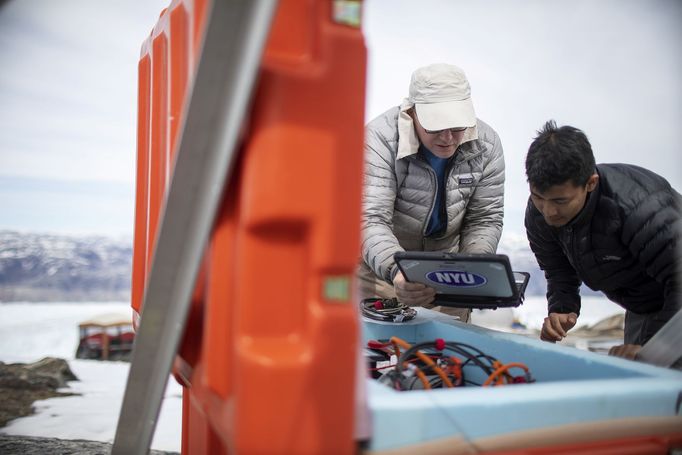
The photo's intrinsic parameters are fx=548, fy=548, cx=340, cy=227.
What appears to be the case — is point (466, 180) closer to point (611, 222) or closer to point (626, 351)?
point (611, 222)

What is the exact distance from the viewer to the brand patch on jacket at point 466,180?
6.35 feet

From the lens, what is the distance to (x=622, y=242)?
1.52 metres

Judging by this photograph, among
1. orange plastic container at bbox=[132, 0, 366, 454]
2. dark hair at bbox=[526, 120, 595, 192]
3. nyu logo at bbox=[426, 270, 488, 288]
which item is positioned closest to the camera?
orange plastic container at bbox=[132, 0, 366, 454]

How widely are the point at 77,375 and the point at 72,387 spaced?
0.26 meters

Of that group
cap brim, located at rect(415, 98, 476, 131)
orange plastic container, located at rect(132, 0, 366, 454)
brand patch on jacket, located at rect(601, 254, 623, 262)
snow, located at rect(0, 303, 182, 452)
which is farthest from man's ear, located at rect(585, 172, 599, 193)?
snow, located at rect(0, 303, 182, 452)

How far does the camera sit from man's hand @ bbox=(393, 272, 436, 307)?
1512 millimetres

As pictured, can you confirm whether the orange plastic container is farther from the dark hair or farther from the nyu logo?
the dark hair

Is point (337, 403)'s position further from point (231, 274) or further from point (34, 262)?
point (34, 262)

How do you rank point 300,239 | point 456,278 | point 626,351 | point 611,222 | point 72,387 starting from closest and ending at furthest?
point 300,239 < point 626,351 < point 456,278 < point 611,222 < point 72,387

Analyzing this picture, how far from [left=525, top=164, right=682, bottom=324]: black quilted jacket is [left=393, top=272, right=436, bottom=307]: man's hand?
Result: 0.47 meters

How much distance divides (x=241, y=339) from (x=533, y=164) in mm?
1138

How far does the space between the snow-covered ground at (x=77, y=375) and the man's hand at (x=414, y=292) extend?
51.1 inches

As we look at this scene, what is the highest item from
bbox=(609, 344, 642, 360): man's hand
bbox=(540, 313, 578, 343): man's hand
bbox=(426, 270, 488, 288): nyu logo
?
bbox=(426, 270, 488, 288): nyu logo

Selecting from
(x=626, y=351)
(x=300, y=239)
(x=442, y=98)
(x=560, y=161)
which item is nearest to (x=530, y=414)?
(x=300, y=239)
